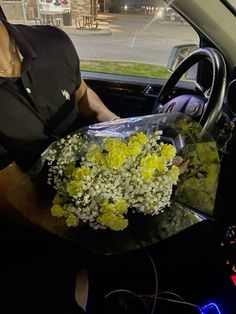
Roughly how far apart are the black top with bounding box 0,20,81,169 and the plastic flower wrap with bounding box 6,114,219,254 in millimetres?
275

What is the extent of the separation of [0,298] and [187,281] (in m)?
0.81

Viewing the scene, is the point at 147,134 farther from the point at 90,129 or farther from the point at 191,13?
the point at 191,13

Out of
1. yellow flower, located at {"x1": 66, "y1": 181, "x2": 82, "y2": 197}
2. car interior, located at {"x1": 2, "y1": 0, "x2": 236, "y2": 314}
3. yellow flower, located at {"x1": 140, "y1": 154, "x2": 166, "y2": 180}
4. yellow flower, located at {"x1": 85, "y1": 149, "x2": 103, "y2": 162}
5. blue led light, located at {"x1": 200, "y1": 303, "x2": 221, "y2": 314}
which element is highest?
yellow flower, located at {"x1": 85, "y1": 149, "x2": 103, "y2": 162}

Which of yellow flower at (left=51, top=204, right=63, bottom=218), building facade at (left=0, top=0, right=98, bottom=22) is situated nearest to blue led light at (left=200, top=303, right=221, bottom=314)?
yellow flower at (left=51, top=204, right=63, bottom=218)

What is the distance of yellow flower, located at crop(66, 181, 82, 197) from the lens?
801 mm

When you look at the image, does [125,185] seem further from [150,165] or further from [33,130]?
[33,130]

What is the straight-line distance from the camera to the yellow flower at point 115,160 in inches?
31.5

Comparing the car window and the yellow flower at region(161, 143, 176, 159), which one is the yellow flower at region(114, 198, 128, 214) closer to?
the yellow flower at region(161, 143, 176, 159)

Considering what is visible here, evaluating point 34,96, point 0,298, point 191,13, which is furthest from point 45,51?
point 0,298

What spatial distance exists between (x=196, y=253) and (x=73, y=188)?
3.11 ft

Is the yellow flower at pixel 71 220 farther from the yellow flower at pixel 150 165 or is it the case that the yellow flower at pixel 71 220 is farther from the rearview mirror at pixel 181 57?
the rearview mirror at pixel 181 57

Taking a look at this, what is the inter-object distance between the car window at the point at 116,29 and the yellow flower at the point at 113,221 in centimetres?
102

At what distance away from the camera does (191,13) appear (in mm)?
1381

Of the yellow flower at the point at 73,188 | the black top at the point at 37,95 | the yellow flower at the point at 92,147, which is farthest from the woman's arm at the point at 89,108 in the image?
the yellow flower at the point at 73,188
